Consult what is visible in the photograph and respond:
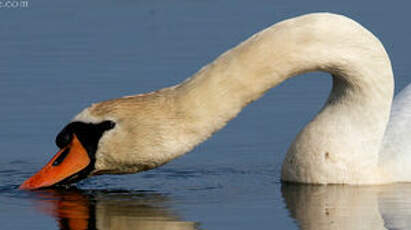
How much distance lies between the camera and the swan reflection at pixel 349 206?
37.2 ft

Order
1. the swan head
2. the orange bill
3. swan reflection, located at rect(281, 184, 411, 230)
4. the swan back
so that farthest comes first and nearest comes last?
the swan back
the orange bill
the swan head
swan reflection, located at rect(281, 184, 411, 230)

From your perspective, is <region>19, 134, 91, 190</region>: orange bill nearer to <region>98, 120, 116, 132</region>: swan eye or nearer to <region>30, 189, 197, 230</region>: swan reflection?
<region>30, 189, 197, 230</region>: swan reflection

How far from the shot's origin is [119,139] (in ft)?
38.2

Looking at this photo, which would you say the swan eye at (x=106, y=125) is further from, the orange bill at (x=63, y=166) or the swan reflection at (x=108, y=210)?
the swan reflection at (x=108, y=210)

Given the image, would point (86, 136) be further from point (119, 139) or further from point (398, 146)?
point (398, 146)

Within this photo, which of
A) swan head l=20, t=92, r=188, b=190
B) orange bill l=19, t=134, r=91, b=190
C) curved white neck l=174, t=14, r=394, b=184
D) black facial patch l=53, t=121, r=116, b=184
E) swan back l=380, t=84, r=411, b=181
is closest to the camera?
swan head l=20, t=92, r=188, b=190

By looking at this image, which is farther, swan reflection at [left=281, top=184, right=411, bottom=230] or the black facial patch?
the black facial patch

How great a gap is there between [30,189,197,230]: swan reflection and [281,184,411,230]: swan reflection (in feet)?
3.29

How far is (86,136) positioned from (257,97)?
137cm

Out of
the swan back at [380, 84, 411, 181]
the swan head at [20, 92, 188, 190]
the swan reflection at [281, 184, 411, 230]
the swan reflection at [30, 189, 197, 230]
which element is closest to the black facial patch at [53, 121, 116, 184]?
the swan head at [20, 92, 188, 190]

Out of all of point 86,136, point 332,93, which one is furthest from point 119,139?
point 332,93

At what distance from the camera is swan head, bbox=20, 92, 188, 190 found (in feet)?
37.8

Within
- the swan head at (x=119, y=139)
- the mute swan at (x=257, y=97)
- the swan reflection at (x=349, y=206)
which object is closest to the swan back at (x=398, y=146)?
the mute swan at (x=257, y=97)

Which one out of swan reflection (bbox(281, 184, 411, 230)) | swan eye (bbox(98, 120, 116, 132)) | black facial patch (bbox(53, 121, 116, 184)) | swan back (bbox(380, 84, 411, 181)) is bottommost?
swan reflection (bbox(281, 184, 411, 230))
